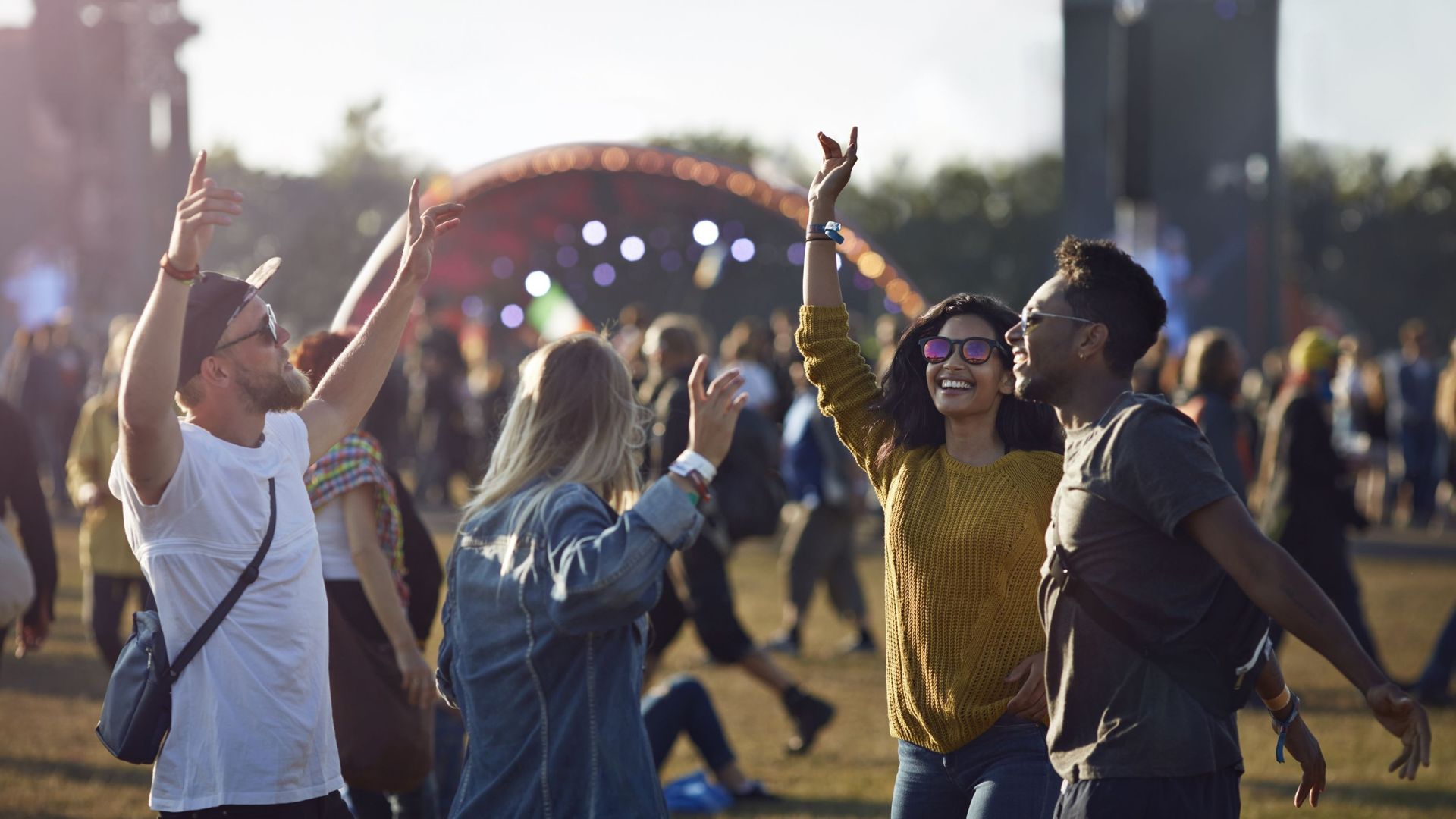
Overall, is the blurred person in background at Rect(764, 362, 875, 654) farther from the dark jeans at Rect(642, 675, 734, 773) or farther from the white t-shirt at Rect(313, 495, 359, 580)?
the white t-shirt at Rect(313, 495, 359, 580)

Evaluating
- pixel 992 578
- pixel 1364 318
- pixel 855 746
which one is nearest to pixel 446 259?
pixel 855 746

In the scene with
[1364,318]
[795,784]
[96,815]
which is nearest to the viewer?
[96,815]

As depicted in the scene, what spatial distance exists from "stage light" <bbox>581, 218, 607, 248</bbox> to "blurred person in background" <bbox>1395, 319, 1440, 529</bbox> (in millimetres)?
10829

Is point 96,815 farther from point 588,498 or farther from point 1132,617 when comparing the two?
point 1132,617

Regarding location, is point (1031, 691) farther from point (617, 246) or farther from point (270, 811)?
point (617, 246)

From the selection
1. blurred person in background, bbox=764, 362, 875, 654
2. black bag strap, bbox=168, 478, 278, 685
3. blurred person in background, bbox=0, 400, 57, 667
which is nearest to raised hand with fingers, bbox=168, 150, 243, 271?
black bag strap, bbox=168, 478, 278, 685

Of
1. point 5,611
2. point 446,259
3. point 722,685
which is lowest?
point 722,685

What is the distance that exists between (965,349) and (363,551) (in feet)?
6.12

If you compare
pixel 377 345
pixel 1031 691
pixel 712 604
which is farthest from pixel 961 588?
pixel 712 604

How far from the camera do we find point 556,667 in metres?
3.07

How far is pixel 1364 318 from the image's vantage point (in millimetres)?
63031

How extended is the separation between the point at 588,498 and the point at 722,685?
589 cm

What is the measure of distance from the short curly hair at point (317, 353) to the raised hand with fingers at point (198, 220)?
5.84ft

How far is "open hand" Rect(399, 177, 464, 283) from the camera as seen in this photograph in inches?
145
